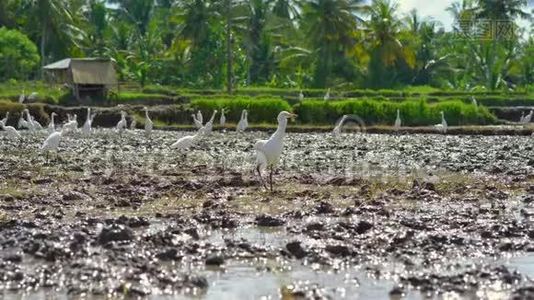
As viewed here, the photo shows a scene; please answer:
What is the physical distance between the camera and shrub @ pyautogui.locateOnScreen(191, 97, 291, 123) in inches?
1757

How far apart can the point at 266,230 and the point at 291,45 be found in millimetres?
62449

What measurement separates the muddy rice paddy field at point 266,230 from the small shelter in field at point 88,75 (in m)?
30.8

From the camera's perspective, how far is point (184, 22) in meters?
63.7

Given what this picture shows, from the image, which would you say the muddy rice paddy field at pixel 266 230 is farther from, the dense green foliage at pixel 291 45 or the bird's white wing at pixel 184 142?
the dense green foliage at pixel 291 45

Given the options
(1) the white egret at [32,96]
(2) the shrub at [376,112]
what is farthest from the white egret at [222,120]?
(1) the white egret at [32,96]

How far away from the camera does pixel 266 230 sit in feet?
40.0

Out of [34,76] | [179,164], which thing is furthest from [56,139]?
[34,76]

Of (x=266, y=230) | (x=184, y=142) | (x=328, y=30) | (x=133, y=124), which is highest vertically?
(x=328, y=30)

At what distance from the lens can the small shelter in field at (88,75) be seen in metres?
52.6

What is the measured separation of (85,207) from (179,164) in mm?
8180

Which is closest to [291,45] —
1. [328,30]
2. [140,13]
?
[328,30]

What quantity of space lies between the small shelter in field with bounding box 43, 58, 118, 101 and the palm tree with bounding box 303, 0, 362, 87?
57.1 ft

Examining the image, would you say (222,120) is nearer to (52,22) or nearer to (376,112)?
(376,112)

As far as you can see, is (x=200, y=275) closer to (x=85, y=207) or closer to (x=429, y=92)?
(x=85, y=207)
